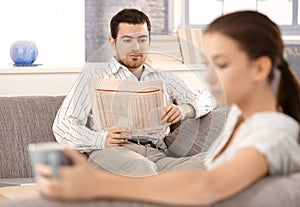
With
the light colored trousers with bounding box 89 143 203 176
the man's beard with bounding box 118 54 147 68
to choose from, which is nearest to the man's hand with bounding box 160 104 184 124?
the light colored trousers with bounding box 89 143 203 176

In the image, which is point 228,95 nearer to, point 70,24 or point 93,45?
point 70,24

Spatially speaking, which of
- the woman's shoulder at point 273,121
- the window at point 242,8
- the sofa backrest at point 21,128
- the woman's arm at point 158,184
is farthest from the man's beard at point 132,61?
the window at point 242,8

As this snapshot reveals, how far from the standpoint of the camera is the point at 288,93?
1633 mm

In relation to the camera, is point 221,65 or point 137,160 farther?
point 137,160

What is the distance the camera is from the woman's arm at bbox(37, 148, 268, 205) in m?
1.36

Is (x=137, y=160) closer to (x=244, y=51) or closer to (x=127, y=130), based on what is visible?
(x=127, y=130)

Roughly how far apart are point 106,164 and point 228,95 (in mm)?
1516

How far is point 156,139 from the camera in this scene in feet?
10.6

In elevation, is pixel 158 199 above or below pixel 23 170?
above

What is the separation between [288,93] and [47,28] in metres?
3.30

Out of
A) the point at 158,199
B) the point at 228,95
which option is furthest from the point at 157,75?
the point at 158,199

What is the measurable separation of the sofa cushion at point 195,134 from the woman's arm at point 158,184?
1.59m

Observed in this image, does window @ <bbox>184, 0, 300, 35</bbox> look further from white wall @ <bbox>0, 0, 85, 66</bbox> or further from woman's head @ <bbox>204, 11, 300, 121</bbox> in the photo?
woman's head @ <bbox>204, 11, 300, 121</bbox>

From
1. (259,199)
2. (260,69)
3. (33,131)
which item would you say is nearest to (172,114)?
(33,131)
